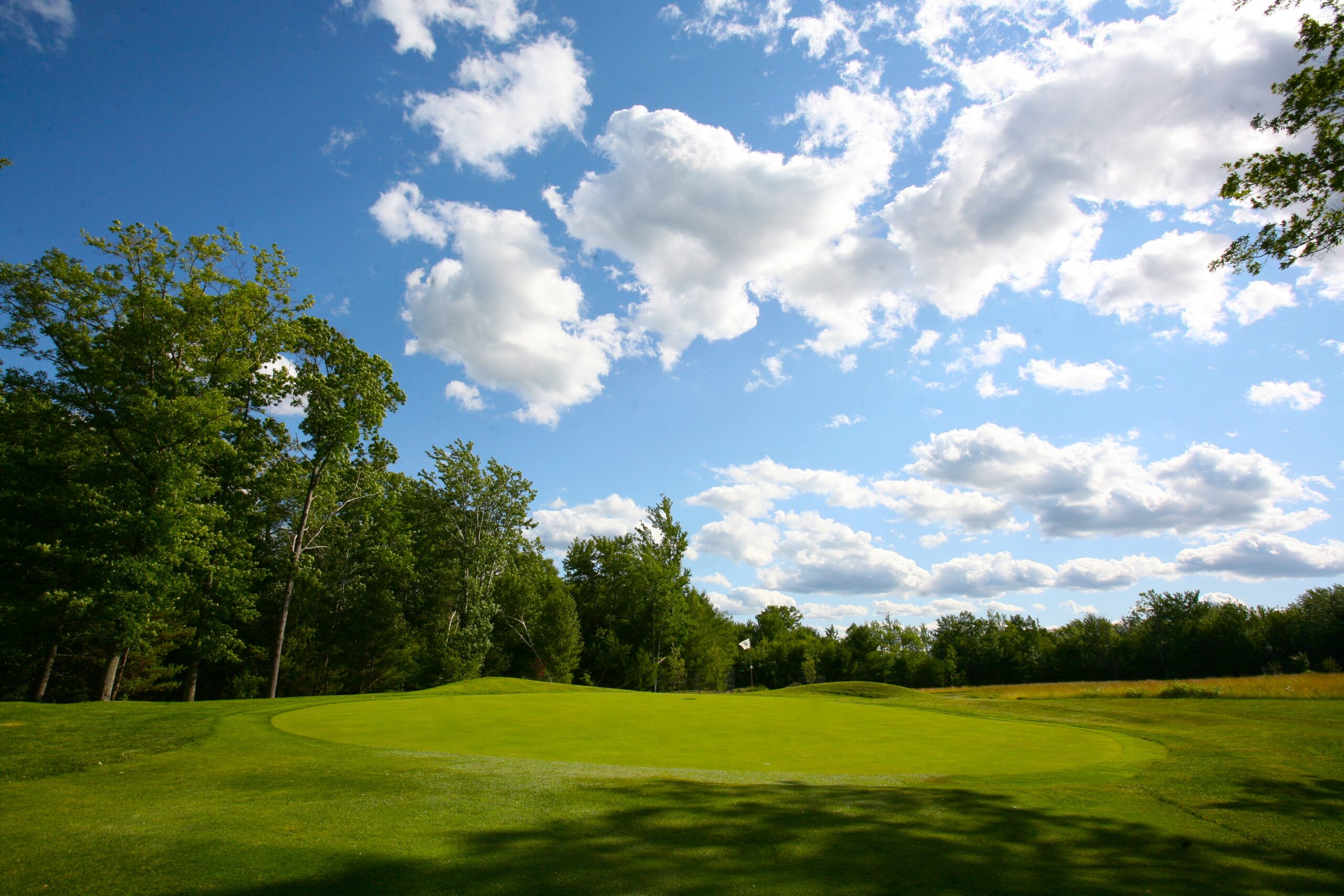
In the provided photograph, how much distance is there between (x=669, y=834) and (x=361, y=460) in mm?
30839

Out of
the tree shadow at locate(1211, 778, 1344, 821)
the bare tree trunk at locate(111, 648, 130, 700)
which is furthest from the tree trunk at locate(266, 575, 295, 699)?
the tree shadow at locate(1211, 778, 1344, 821)

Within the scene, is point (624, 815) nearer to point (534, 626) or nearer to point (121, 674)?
point (121, 674)

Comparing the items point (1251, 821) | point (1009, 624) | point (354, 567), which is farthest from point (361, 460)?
point (1009, 624)

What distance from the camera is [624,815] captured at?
5.78 m

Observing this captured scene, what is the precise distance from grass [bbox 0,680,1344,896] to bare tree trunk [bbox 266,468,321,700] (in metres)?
15.7

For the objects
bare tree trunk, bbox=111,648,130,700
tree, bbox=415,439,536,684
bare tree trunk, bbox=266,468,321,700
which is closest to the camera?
bare tree trunk, bbox=111,648,130,700

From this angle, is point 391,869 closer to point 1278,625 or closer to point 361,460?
point 361,460

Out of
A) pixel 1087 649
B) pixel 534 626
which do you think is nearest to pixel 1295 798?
pixel 534 626

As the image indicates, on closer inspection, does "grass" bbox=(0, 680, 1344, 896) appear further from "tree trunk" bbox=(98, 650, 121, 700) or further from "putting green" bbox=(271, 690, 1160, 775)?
"tree trunk" bbox=(98, 650, 121, 700)

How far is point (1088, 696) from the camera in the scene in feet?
78.8

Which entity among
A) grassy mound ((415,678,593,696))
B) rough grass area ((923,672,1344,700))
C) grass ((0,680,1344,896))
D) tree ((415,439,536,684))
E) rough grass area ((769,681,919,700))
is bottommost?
rough grass area ((769,681,919,700))

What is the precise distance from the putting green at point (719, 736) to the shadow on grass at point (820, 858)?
2.95 metres

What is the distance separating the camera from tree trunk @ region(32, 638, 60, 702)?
2295 cm

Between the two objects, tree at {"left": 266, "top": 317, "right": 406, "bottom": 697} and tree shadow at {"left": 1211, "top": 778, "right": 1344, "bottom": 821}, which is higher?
tree at {"left": 266, "top": 317, "right": 406, "bottom": 697}
